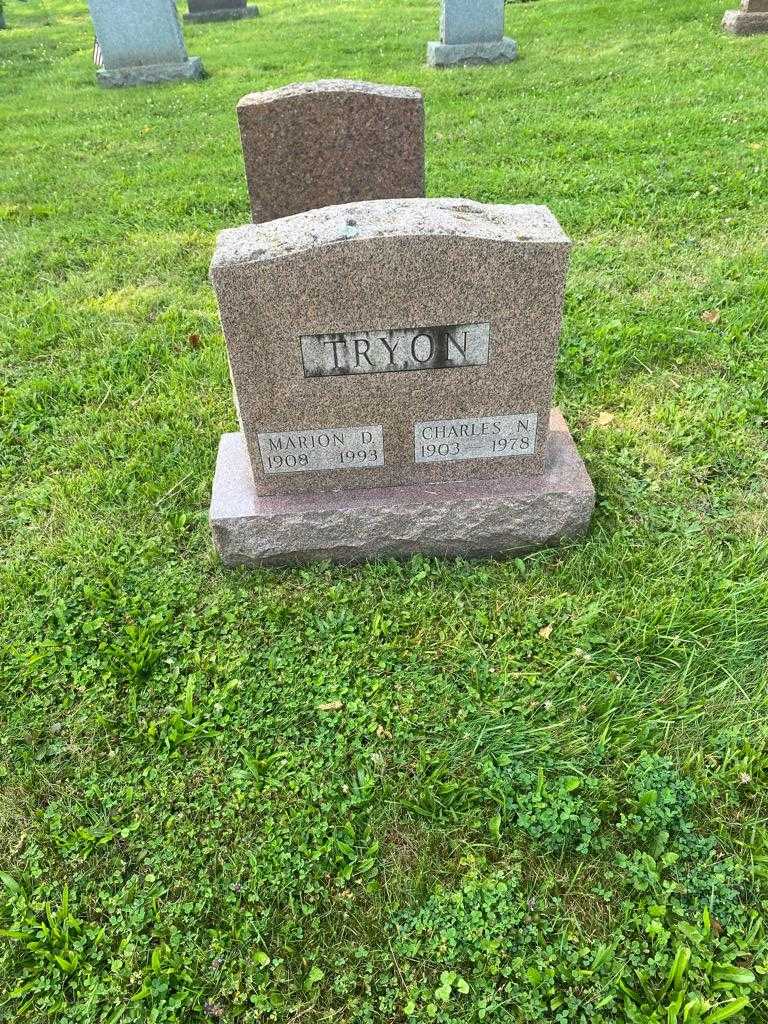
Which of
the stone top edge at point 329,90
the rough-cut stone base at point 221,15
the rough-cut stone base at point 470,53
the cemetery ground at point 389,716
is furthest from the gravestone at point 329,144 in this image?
the rough-cut stone base at point 221,15

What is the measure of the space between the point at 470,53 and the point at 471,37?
0.21 meters

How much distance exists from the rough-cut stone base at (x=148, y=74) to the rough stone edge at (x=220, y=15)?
4.43m

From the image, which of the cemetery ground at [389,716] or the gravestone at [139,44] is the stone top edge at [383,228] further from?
the gravestone at [139,44]

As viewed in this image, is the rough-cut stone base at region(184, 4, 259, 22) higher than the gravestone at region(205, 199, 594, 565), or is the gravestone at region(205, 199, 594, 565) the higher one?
the rough-cut stone base at region(184, 4, 259, 22)

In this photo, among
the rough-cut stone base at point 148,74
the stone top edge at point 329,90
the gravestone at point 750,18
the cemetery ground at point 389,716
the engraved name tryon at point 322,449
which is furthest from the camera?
the rough-cut stone base at point 148,74

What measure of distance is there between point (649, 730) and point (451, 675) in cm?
66

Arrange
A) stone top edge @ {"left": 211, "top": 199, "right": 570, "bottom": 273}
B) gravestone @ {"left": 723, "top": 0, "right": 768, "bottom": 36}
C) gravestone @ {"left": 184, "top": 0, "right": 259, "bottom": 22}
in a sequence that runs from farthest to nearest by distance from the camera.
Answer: gravestone @ {"left": 184, "top": 0, "right": 259, "bottom": 22}
gravestone @ {"left": 723, "top": 0, "right": 768, "bottom": 36}
stone top edge @ {"left": 211, "top": 199, "right": 570, "bottom": 273}

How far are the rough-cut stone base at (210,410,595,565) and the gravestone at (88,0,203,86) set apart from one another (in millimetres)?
9400

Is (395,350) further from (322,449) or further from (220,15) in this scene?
(220,15)

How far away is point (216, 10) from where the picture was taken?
44.8ft

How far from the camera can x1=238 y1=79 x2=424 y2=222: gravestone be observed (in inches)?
121

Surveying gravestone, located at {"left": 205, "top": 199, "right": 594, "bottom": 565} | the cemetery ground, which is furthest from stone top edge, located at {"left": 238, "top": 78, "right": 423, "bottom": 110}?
the cemetery ground

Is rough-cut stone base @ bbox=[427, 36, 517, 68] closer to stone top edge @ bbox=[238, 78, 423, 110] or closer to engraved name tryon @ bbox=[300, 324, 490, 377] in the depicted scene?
stone top edge @ bbox=[238, 78, 423, 110]

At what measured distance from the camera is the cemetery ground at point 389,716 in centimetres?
194
